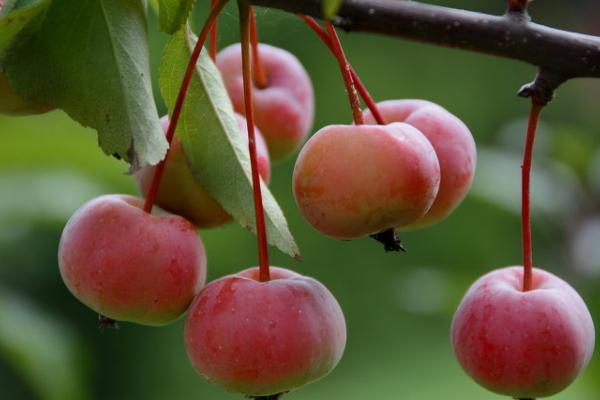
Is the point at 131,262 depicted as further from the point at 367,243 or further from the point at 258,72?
the point at 367,243

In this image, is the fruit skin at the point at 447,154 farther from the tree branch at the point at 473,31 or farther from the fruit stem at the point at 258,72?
the fruit stem at the point at 258,72

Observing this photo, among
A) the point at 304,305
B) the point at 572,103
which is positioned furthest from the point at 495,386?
the point at 572,103

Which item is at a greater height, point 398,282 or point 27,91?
point 27,91

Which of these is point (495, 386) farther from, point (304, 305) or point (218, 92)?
point (218, 92)

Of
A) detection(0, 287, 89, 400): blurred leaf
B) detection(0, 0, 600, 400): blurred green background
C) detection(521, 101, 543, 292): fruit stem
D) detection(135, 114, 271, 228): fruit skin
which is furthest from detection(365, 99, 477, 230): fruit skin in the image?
detection(0, 287, 89, 400): blurred leaf

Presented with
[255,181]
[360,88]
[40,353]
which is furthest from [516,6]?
[40,353]

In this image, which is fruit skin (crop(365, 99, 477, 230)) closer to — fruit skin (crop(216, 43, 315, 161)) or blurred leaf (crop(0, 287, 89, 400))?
fruit skin (crop(216, 43, 315, 161))

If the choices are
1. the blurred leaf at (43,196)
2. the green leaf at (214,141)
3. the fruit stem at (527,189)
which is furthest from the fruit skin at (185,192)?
the blurred leaf at (43,196)
